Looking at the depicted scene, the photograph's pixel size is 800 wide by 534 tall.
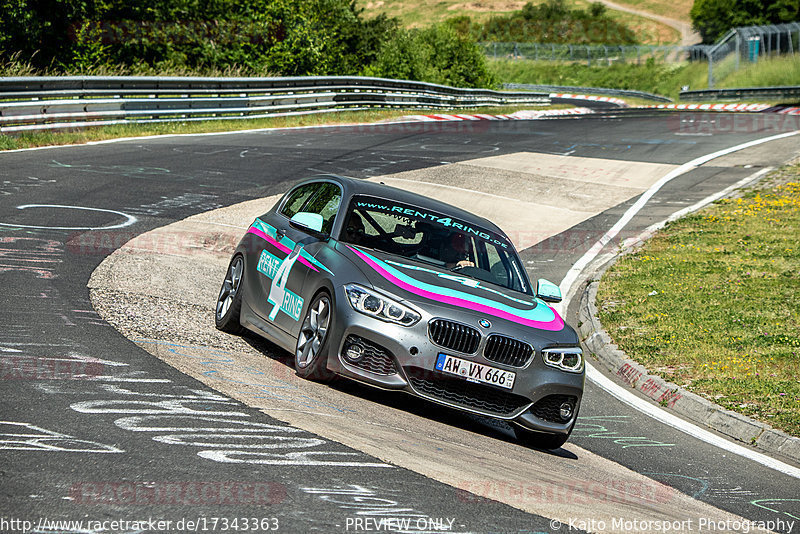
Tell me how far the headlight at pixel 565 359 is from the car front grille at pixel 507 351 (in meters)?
0.17

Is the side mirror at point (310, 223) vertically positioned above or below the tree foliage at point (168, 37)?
below

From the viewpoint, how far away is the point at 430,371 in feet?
22.1

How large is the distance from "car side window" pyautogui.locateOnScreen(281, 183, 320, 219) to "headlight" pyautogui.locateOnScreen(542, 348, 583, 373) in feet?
9.86

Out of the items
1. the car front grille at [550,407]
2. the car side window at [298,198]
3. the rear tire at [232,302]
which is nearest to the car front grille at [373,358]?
the car front grille at [550,407]

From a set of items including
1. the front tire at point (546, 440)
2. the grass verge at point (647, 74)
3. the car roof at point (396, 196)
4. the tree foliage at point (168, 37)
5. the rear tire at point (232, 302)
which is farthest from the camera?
the grass verge at point (647, 74)

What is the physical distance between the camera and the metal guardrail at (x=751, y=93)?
50312mm

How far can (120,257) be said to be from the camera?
36.6ft

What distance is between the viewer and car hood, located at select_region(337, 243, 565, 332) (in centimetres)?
704

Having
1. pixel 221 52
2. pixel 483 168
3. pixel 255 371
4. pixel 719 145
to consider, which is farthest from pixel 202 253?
pixel 221 52

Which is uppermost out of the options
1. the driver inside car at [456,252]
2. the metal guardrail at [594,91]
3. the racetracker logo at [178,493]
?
the driver inside car at [456,252]

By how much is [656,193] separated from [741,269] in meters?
7.18

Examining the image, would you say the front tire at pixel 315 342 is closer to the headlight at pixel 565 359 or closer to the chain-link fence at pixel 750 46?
the headlight at pixel 565 359

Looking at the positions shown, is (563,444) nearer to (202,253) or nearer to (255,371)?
(255,371)

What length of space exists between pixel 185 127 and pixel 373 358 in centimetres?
2086
